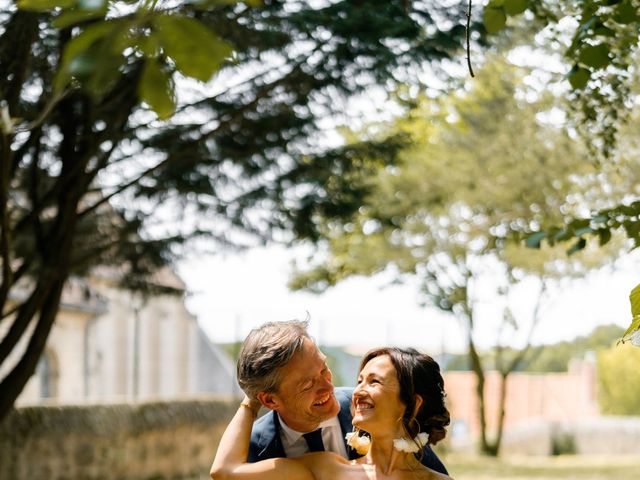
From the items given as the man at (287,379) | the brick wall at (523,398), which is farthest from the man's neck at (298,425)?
the brick wall at (523,398)

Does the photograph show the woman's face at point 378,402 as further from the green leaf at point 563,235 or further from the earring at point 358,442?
the green leaf at point 563,235

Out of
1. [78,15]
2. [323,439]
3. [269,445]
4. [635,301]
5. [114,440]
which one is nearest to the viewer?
[78,15]

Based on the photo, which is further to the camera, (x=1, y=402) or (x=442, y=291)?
(x=442, y=291)

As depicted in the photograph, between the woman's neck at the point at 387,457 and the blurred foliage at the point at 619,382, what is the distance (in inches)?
1243

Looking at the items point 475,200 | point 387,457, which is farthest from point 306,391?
point 475,200

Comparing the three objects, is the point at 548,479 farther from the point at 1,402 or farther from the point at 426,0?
the point at 426,0

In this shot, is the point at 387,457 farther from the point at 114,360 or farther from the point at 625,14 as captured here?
the point at 114,360

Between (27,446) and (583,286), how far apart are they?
48.4ft

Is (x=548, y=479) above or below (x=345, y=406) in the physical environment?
below

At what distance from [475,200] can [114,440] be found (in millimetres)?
8851

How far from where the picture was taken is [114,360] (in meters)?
20.8

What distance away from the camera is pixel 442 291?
22984 mm

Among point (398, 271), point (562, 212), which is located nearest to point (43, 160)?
point (562, 212)

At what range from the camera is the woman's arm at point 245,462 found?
3178 mm
